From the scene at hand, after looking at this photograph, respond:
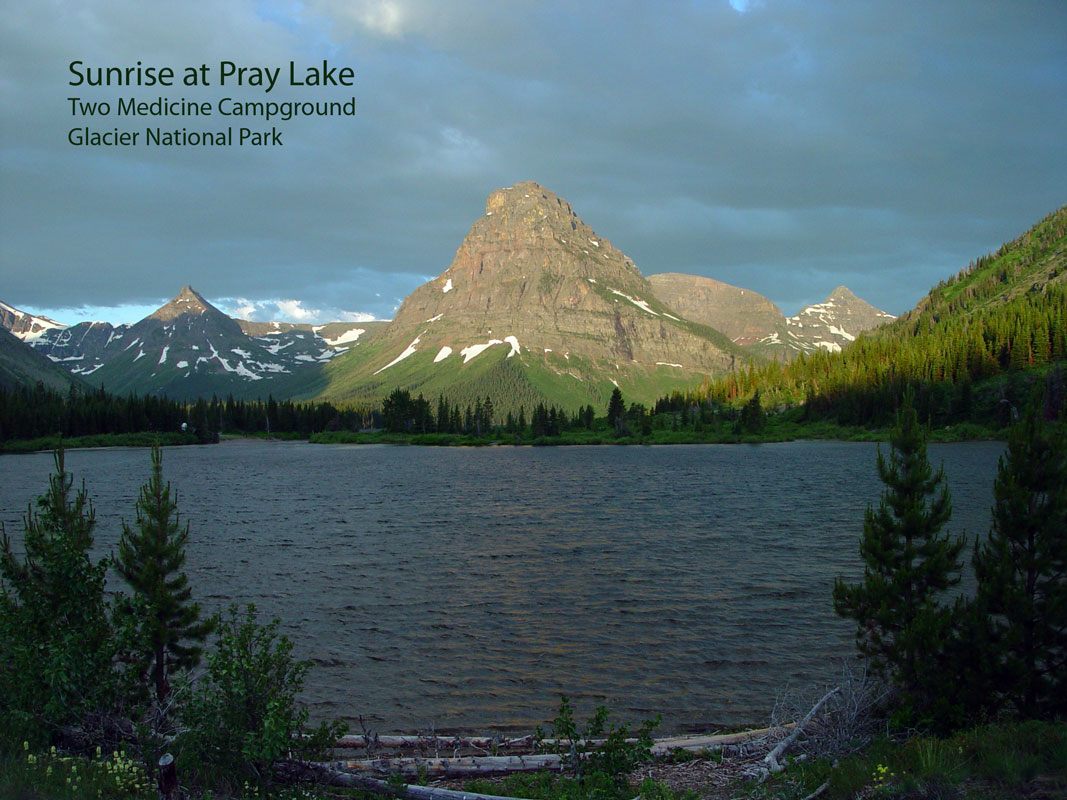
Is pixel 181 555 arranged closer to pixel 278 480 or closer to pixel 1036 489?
pixel 1036 489

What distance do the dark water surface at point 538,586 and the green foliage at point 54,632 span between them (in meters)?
8.67

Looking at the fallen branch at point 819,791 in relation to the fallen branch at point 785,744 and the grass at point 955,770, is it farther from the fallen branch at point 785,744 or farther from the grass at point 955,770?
the fallen branch at point 785,744

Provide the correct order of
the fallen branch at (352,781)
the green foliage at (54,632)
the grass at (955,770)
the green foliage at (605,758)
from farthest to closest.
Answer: the green foliage at (54,632) < the green foliage at (605,758) < the fallen branch at (352,781) < the grass at (955,770)

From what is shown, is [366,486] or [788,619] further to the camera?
[366,486]

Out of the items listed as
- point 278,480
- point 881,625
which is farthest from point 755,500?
point 278,480

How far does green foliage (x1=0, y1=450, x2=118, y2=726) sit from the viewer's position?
1436 cm

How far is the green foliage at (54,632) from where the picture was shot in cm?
1436

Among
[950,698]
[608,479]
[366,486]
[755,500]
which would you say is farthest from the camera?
[608,479]

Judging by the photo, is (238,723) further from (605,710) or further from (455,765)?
(605,710)

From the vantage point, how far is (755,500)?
74500 millimetres

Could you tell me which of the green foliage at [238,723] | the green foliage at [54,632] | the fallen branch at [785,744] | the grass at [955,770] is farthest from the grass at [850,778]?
the green foliage at [54,632]

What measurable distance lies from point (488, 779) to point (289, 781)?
4.71 meters

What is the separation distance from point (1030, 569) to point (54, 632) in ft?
81.3

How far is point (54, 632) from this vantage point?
51.0 feet
